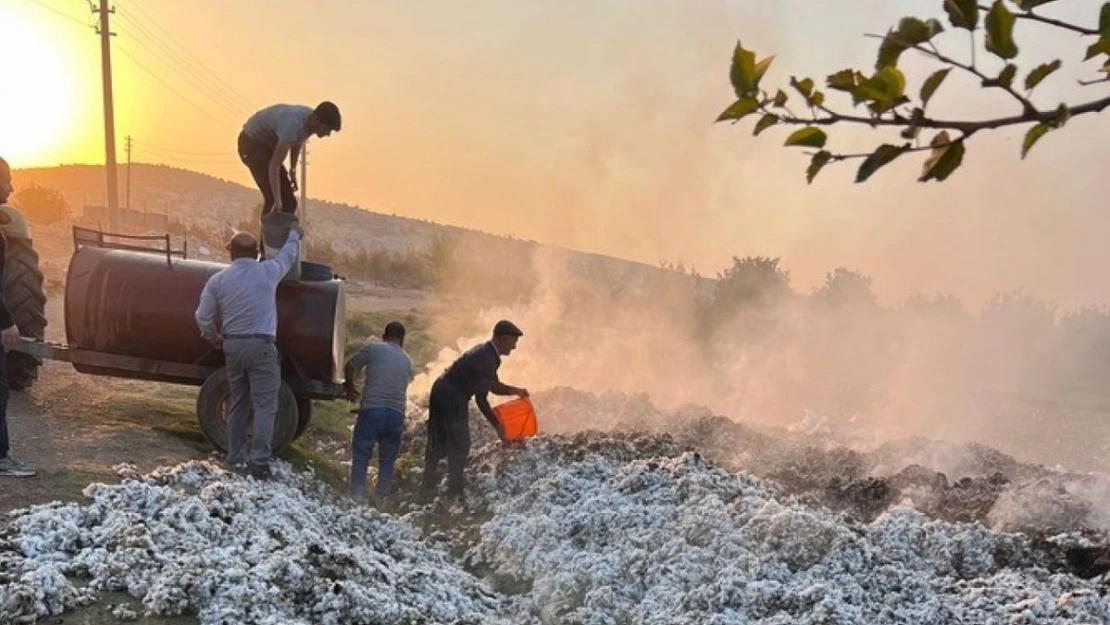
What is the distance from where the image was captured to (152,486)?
5668 mm

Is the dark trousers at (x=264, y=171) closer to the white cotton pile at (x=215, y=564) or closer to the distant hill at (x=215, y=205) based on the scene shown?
the white cotton pile at (x=215, y=564)

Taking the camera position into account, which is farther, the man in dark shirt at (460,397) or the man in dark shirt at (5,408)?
the man in dark shirt at (460,397)

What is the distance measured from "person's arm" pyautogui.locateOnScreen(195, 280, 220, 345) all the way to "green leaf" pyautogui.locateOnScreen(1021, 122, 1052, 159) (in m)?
6.24

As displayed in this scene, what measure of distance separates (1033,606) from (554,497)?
3.67 m

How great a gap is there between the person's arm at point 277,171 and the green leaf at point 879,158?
6475 millimetres

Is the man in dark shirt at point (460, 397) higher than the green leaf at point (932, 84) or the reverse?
the reverse

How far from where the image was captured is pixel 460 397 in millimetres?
8688

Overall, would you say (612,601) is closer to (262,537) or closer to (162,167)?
(262,537)

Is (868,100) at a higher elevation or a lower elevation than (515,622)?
higher

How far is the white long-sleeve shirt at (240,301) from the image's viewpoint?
6.89 meters

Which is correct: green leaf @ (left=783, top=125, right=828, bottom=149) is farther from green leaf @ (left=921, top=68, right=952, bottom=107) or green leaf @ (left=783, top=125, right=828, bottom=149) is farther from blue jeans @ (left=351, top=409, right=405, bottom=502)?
blue jeans @ (left=351, top=409, right=405, bottom=502)

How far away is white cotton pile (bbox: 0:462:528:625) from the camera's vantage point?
449cm

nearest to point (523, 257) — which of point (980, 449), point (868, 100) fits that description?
point (980, 449)

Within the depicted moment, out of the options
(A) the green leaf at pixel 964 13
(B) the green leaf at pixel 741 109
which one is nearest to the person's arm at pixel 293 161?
(B) the green leaf at pixel 741 109
